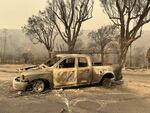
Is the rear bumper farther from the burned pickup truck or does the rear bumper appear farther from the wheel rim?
the wheel rim

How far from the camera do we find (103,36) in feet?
225

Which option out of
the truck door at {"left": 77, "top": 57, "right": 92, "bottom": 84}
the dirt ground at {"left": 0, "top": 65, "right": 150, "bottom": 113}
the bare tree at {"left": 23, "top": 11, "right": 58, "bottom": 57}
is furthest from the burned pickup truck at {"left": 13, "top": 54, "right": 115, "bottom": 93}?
the bare tree at {"left": 23, "top": 11, "right": 58, "bottom": 57}

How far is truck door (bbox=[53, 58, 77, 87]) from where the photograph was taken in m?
16.5

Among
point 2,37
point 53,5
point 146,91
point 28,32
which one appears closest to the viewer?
point 146,91

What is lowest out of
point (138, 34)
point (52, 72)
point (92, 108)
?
point (92, 108)

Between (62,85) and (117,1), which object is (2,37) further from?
(62,85)

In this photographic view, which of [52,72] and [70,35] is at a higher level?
[70,35]

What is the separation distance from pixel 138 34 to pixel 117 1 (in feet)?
15.8

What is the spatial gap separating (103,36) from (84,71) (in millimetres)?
51879

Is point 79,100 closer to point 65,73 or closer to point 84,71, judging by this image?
point 65,73

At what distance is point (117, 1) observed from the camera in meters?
38.2

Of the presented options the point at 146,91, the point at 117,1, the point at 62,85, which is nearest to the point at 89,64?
→ the point at 62,85

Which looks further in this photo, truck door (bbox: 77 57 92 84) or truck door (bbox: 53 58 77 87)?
truck door (bbox: 77 57 92 84)

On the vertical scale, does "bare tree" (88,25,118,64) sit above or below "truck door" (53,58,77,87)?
above
